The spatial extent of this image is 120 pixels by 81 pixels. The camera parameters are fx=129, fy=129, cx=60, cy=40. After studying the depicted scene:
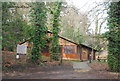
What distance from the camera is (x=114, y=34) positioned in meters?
7.94

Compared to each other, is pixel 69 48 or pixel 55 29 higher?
pixel 55 29

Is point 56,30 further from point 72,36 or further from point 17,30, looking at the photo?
point 72,36

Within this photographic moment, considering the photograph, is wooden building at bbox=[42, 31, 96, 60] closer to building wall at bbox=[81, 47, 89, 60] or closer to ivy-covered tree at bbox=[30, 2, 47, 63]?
building wall at bbox=[81, 47, 89, 60]

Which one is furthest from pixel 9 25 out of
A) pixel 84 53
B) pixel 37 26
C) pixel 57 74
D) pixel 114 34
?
pixel 84 53

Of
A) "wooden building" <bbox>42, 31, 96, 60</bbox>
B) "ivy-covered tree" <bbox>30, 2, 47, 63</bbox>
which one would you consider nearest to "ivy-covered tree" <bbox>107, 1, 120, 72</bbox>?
"ivy-covered tree" <bbox>30, 2, 47, 63</bbox>

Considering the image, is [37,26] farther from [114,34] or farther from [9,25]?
[114,34]

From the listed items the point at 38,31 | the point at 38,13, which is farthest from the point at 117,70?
the point at 38,13

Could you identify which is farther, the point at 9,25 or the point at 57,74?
the point at 9,25

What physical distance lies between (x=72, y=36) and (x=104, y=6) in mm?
15905

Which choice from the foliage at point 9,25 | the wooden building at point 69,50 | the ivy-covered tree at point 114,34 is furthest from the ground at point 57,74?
the wooden building at point 69,50

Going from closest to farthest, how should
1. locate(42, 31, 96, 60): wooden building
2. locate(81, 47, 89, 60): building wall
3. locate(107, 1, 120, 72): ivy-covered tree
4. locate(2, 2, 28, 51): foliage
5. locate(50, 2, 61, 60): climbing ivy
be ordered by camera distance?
locate(2, 2, 28, 51): foliage, locate(107, 1, 120, 72): ivy-covered tree, locate(50, 2, 61, 60): climbing ivy, locate(42, 31, 96, 60): wooden building, locate(81, 47, 89, 60): building wall

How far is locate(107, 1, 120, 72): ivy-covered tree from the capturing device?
787cm

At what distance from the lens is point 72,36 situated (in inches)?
945

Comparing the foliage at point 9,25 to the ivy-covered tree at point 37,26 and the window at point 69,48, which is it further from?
the window at point 69,48
